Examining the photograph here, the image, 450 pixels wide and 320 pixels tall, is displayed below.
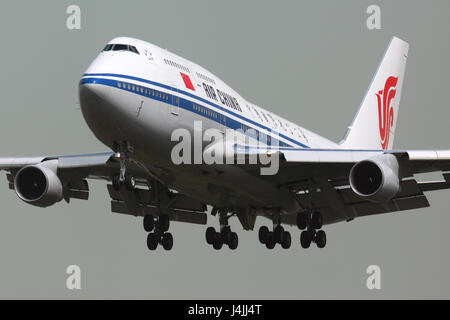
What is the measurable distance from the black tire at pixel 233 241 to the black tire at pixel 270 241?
1.29m

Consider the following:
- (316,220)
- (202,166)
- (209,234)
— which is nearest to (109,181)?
(209,234)

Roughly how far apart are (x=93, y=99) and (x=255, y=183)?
8.66 meters

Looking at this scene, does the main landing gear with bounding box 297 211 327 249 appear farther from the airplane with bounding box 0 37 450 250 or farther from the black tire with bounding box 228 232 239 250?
the black tire with bounding box 228 232 239 250

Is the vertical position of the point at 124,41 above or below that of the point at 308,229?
above

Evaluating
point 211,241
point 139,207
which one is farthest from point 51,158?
point 211,241

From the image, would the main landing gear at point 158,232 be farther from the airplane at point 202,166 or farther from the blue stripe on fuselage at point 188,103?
the blue stripe on fuselage at point 188,103

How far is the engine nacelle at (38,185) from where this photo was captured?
38.1m

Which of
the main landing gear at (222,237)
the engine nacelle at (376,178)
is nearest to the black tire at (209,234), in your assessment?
the main landing gear at (222,237)

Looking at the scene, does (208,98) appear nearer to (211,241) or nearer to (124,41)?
(124,41)

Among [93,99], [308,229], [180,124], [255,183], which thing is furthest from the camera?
[308,229]

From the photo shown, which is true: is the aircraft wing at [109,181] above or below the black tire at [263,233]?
above

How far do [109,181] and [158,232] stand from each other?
2.86 meters

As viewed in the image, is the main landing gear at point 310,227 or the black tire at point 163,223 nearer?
the main landing gear at point 310,227

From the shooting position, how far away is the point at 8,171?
1612 inches
